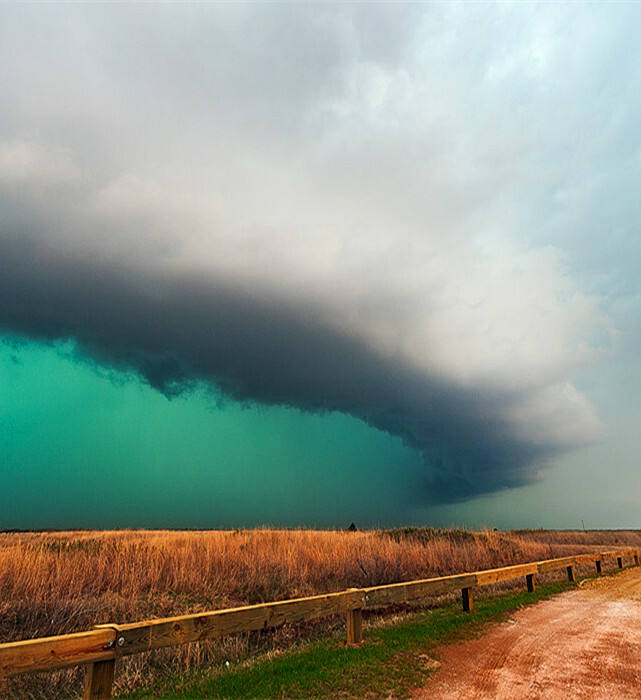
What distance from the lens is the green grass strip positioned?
5.54 metres

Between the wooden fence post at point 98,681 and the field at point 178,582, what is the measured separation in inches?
73.9

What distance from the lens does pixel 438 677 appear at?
596 centimetres

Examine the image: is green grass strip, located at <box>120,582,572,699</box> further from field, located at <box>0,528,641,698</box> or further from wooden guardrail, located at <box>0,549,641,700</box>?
field, located at <box>0,528,641,698</box>

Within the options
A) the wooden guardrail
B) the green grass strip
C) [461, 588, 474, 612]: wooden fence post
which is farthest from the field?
[461, 588, 474, 612]: wooden fence post

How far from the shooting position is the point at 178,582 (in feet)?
40.7

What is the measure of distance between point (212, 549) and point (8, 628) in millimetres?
7216

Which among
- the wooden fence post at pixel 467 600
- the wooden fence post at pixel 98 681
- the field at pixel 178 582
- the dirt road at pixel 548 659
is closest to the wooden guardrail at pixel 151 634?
the wooden fence post at pixel 98 681

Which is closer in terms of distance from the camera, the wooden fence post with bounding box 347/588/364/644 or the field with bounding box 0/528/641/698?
the wooden fence post with bounding box 347/588/364/644

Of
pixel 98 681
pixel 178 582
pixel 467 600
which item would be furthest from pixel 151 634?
pixel 178 582

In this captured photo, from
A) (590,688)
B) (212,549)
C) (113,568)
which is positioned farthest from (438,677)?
(212,549)

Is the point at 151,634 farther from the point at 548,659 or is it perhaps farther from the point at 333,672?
the point at 548,659

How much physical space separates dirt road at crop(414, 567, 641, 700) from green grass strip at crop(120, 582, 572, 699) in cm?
39

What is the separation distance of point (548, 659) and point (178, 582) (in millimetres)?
9330

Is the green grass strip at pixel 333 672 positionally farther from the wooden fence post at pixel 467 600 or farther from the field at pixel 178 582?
the wooden fence post at pixel 467 600
